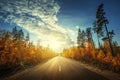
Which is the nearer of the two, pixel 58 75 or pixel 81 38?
pixel 58 75

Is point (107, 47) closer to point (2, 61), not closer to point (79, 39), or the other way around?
point (79, 39)

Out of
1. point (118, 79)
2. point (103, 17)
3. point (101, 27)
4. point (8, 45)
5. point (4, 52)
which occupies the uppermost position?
point (103, 17)

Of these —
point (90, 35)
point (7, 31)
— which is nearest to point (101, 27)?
point (7, 31)

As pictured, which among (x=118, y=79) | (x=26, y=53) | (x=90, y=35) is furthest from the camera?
(x=90, y=35)

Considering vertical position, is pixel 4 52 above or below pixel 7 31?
below

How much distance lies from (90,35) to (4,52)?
191 ft

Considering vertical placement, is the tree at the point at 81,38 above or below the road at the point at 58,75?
above

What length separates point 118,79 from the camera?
9.70m

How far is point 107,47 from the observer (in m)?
48.4

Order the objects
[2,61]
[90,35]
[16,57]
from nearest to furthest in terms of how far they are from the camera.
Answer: [2,61] → [16,57] → [90,35]

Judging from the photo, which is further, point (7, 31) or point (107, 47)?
point (107, 47)

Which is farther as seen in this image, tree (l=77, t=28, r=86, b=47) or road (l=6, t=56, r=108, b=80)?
tree (l=77, t=28, r=86, b=47)

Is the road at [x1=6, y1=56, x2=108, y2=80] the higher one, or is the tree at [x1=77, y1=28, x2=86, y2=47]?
the tree at [x1=77, y1=28, x2=86, y2=47]

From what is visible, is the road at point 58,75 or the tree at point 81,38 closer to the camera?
the road at point 58,75
